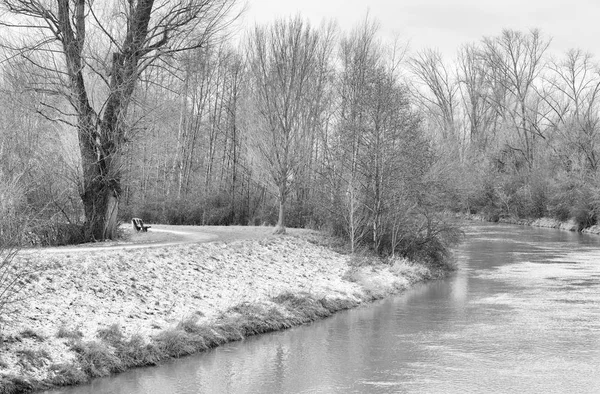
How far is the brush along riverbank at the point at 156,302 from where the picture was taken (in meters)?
11.7

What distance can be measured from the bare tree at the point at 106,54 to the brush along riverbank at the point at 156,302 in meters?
4.44

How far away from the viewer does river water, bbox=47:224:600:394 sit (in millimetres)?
11641

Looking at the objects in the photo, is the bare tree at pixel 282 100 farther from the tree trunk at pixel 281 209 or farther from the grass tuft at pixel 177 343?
the grass tuft at pixel 177 343

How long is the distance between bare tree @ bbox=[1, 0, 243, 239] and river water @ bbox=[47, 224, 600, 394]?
926cm

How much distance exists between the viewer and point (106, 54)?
22875mm

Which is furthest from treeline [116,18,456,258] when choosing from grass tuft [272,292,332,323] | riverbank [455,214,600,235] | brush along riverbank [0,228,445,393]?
riverbank [455,214,600,235]

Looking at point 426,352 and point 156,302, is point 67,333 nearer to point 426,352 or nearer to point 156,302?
point 156,302

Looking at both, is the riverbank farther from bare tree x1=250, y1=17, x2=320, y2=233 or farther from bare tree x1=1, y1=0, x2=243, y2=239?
bare tree x1=1, y1=0, x2=243, y2=239

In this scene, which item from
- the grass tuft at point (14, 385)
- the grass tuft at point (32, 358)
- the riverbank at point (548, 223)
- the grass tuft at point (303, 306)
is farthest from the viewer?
the riverbank at point (548, 223)

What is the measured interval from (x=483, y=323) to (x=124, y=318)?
8.59m

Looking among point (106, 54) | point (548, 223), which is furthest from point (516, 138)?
point (106, 54)

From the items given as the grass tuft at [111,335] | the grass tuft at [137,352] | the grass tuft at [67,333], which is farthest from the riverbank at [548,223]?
the grass tuft at [67,333]

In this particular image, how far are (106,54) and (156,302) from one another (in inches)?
422

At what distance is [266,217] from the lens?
34375 mm
